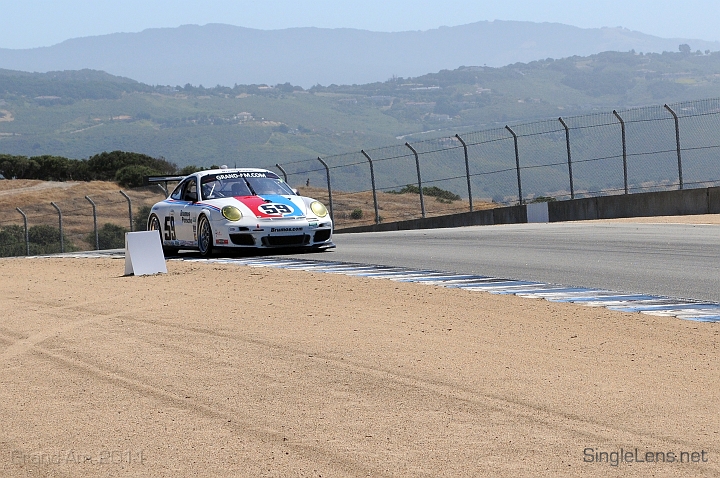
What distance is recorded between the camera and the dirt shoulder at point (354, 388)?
5082 mm

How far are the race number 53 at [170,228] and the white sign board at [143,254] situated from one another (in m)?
3.45

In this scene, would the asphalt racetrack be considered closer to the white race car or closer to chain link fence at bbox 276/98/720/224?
the white race car

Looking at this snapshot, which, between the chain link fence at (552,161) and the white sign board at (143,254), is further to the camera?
the chain link fence at (552,161)

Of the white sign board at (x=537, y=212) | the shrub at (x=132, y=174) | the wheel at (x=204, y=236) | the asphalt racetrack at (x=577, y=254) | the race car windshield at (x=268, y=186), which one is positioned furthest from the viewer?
the shrub at (x=132, y=174)

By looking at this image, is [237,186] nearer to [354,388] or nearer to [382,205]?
[354,388]

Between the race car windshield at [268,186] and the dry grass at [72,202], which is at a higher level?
the race car windshield at [268,186]

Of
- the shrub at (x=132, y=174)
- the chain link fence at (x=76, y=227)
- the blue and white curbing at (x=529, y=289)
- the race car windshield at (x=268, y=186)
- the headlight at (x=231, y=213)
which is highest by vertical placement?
the race car windshield at (x=268, y=186)

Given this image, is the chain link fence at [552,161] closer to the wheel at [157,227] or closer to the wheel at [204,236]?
the wheel at [157,227]

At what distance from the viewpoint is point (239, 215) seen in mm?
16484

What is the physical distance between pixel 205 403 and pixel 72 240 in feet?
111

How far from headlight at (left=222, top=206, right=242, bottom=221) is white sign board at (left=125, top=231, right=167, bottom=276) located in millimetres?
2188

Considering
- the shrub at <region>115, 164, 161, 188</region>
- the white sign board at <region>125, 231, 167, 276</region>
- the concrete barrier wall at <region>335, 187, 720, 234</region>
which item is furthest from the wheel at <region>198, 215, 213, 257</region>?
the shrub at <region>115, 164, 161, 188</region>

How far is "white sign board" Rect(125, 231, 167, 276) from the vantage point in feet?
46.3

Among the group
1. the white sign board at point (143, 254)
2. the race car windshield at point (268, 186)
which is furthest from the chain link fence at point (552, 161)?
the white sign board at point (143, 254)
